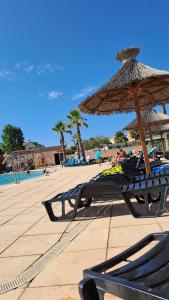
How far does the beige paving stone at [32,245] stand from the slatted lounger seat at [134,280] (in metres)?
2.26

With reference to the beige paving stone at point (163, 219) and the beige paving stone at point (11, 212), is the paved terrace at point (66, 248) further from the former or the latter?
the beige paving stone at point (11, 212)

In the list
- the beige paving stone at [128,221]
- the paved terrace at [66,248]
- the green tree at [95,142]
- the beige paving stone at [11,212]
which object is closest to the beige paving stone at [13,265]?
the paved terrace at [66,248]

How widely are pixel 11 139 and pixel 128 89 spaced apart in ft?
240

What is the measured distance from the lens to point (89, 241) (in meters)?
4.07

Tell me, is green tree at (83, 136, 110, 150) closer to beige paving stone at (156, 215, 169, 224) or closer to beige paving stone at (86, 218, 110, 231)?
beige paving stone at (86, 218, 110, 231)

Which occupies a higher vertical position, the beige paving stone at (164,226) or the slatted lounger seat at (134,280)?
the slatted lounger seat at (134,280)

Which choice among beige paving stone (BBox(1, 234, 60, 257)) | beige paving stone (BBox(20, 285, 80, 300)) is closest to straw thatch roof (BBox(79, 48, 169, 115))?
beige paving stone (BBox(1, 234, 60, 257))

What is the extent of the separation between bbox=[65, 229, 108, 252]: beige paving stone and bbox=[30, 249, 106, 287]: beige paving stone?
16 cm

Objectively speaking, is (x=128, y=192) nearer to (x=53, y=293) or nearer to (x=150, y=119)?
(x=53, y=293)

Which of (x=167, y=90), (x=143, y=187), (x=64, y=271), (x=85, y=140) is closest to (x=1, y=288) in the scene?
(x=64, y=271)

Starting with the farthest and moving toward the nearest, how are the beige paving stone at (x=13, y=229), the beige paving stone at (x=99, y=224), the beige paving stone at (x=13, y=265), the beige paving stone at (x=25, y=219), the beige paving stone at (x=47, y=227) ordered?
the beige paving stone at (x=25, y=219)
the beige paving stone at (x=13, y=229)
the beige paving stone at (x=47, y=227)
the beige paving stone at (x=99, y=224)
the beige paving stone at (x=13, y=265)

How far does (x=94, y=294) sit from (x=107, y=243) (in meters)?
2.16

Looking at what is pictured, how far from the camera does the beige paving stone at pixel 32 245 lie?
4043 mm

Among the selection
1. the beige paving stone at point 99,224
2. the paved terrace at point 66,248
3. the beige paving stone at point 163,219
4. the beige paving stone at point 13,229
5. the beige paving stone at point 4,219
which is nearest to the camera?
the paved terrace at point 66,248
